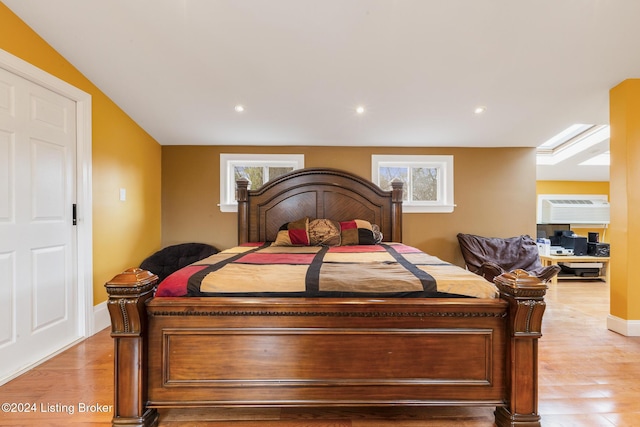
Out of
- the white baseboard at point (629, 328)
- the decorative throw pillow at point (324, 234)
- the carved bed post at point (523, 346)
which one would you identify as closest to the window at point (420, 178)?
the decorative throw pillow at point (324, 234)

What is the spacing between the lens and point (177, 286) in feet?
4.45

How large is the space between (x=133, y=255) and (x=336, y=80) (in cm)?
274

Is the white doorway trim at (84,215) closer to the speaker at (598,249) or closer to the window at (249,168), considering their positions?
the window at (249,168)

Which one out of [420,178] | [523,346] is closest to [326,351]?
[523,346]

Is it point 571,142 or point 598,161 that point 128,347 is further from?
point 598,161

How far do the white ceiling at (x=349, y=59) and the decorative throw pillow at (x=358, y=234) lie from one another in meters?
1.10

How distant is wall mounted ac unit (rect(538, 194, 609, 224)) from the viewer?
470 centimetres

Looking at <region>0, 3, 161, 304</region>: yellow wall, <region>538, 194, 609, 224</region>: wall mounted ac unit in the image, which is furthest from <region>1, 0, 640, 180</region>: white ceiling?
<region>538, 194, 609, 224</region>: wall mounted ac unit

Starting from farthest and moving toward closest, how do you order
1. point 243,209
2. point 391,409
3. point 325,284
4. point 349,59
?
point 243,209, point 349,59, point 391,409, point 325,284

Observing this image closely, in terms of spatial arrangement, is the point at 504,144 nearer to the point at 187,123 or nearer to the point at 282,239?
the point at 282,239

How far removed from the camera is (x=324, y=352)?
52.2 inches

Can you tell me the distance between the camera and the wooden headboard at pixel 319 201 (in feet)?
11.2

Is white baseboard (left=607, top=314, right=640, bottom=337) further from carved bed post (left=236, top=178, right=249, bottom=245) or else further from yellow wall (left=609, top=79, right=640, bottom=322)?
carved bed post (left=236, top=178, right=249, bottom=245)

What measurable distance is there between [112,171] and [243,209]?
4.24ft
